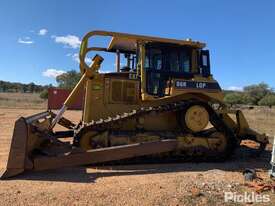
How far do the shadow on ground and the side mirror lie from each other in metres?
2.42

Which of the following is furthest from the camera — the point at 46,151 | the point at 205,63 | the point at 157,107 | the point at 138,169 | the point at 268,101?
the point at 268,101

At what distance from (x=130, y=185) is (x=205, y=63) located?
4.71 meters

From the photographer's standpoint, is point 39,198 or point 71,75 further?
point 71,75

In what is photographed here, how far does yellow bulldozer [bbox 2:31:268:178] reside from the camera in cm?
927

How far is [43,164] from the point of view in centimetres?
792

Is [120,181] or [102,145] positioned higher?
[102,145]

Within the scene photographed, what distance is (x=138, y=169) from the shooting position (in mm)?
8695

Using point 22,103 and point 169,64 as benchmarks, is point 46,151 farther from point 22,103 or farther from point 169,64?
point 22,103

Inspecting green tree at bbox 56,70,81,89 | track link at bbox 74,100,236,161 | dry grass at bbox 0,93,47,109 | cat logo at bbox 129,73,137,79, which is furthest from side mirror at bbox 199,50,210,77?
green tree at bbox 56,70,81,89

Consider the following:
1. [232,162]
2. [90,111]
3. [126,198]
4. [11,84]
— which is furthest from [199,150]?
[11,84]

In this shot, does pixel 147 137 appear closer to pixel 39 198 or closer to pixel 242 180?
pixel 242 180

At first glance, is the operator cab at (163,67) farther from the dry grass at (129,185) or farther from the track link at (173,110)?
the dry grass at (129,185)

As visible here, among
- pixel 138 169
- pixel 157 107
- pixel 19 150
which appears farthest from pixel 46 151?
pixel 157 107

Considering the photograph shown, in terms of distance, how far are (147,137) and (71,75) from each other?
198 ft
